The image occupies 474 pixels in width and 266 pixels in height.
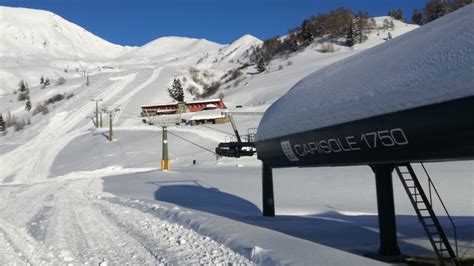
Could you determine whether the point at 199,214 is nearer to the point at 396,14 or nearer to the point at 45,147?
the point at 45,147

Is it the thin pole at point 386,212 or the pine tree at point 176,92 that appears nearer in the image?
the thin pole at point 386,212

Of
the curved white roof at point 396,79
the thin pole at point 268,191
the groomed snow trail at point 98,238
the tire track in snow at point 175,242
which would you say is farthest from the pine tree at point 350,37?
the curved white roof at point 396,79

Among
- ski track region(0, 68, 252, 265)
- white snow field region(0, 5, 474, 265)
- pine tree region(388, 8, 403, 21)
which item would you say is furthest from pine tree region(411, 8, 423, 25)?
ski track region(0, 68, 252, 265)

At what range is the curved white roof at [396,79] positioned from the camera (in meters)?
4.98

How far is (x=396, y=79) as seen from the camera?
579cm

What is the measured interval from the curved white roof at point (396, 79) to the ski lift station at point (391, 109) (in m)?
0.01

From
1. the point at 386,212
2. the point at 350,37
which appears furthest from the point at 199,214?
the point at 350,37

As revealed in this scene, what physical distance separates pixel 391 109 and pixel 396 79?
0.37m

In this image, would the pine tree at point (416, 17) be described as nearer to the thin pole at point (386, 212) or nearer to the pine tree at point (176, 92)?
the pine tree at point (176, 92)

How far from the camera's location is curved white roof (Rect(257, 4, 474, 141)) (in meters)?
4.98

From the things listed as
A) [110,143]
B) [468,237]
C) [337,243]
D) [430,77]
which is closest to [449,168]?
[468,237]

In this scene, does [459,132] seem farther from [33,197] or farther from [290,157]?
[33,197]

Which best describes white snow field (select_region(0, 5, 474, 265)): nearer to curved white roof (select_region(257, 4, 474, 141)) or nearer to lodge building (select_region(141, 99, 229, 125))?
curved white roof (select_region(257, 4, 474, 141))

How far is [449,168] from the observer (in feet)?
68.0
